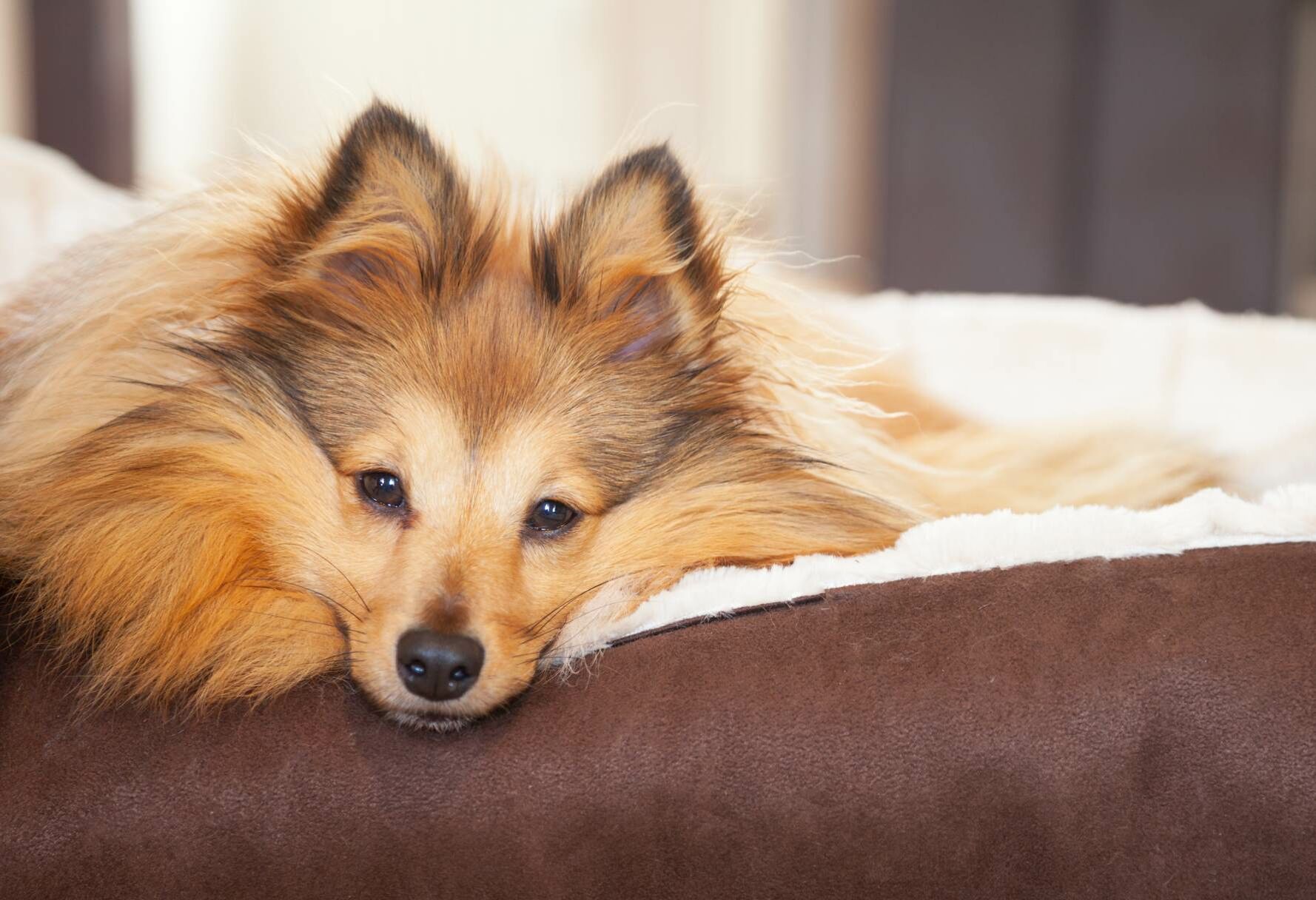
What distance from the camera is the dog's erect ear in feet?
5.29

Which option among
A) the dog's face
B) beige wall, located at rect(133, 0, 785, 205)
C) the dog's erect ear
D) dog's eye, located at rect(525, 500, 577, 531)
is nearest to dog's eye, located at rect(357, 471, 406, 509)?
the dog's face

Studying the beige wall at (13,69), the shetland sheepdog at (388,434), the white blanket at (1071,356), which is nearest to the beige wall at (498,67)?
the beige wall at (13,69)

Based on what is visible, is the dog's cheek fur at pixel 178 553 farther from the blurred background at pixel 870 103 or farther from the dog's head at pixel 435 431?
the blurred background at pixel 870 103

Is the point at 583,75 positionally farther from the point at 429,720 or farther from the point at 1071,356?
the point at 429,720

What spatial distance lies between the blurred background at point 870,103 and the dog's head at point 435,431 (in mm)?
3553

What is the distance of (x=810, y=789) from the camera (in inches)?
51.2

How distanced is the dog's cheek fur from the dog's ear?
1.54 ft

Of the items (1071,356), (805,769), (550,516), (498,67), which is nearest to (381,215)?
(550,516)

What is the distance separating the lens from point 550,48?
6125 mm

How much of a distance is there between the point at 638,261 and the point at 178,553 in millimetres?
792

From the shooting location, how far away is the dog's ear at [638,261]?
1.67 m

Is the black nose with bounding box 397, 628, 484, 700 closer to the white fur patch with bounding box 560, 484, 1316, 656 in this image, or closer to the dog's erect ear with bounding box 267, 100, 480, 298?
the white fur patch with bounding box 560, 484, 1316, 656

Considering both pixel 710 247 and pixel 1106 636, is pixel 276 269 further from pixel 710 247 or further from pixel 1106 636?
pixel 1106 636

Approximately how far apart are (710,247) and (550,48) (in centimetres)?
482
